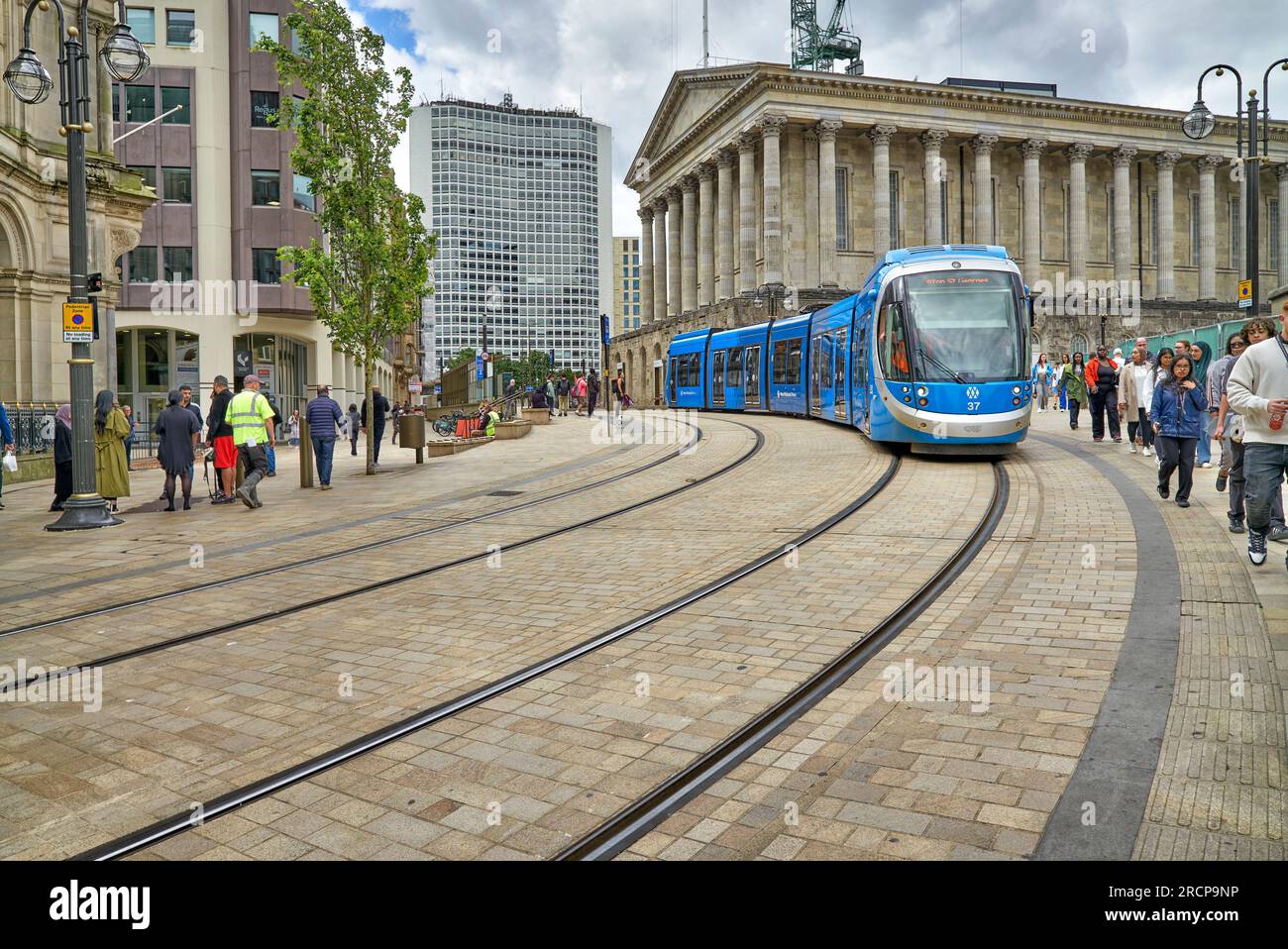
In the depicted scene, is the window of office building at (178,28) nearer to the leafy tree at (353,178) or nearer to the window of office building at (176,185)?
the window of office building at (176,185)

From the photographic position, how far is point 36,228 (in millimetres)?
21812

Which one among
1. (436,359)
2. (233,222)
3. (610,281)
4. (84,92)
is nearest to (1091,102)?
(233,222)

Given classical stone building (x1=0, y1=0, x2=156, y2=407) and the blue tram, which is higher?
classical stone building (x1=0, y1=0, x2=156, y2=407)


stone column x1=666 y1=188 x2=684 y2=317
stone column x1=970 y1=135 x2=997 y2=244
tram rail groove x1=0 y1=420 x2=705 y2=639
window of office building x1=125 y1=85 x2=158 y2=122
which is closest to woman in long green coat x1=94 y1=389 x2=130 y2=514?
tram rail groove x1=0 y1=420 x2=705 y2=639

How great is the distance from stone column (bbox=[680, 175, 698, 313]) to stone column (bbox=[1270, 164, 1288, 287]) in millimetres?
40127

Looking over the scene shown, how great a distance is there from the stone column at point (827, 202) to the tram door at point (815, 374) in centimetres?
3433

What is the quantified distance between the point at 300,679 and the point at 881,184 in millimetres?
58572

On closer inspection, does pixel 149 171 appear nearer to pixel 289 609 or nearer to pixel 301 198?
pixel 301 198

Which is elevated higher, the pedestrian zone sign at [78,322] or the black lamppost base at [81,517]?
the pedestrian zone sign at [78,322]

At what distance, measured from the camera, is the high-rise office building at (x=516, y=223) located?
444ft

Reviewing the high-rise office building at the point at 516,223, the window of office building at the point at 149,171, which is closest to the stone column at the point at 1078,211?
the window of office building at the point at 149,171

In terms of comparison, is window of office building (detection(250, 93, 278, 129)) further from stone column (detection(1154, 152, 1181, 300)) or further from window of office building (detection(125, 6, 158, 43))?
stone column (detection(1154, 152, 1181, 300))

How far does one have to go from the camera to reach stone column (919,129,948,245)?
59.2 m
